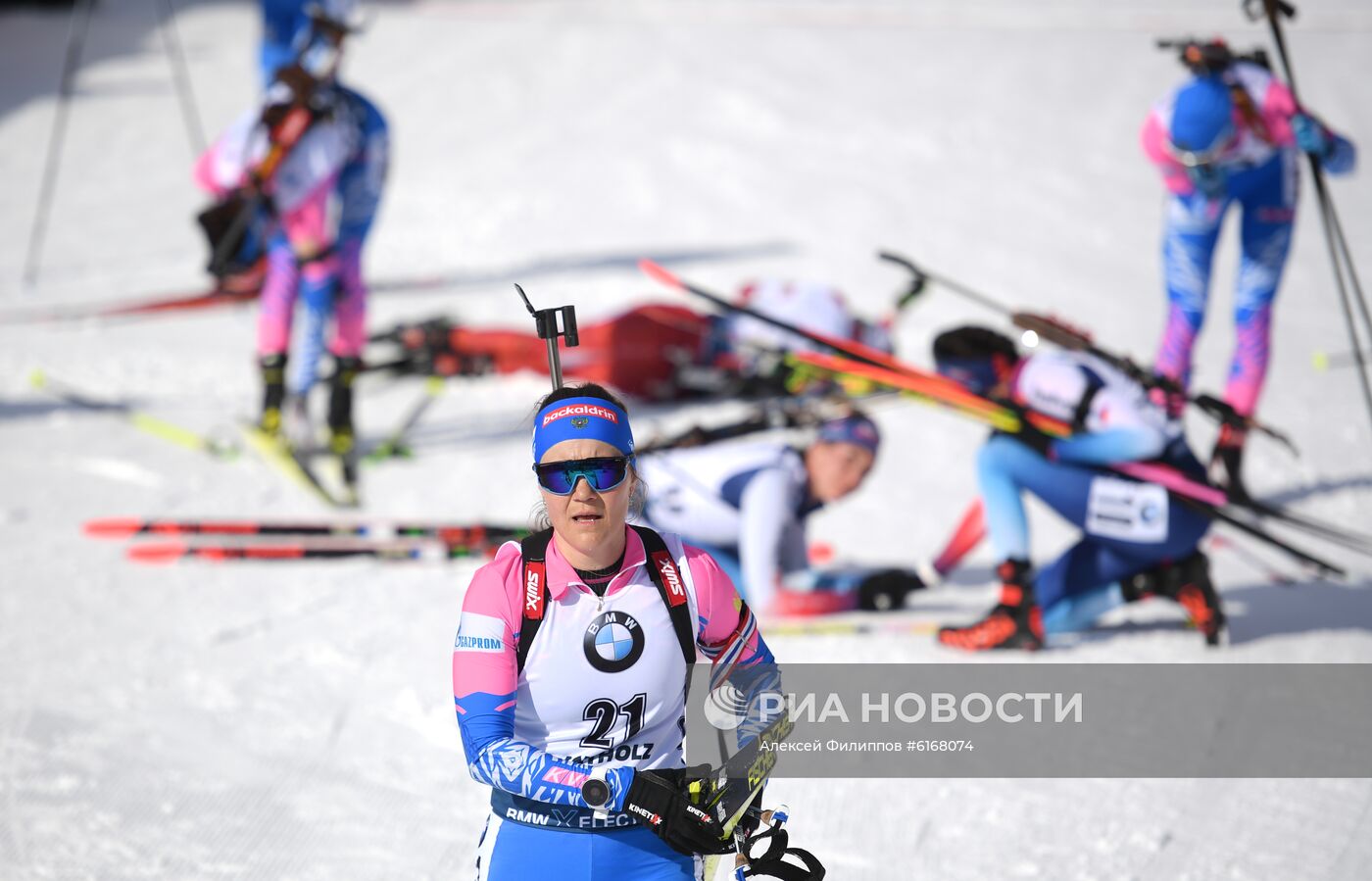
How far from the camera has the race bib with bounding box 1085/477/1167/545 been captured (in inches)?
203

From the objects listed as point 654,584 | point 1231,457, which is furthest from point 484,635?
point 1231,457

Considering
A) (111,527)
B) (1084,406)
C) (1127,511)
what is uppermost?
(1084,406)

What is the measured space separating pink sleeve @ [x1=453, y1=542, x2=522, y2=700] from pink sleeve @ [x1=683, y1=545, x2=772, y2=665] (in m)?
0.39

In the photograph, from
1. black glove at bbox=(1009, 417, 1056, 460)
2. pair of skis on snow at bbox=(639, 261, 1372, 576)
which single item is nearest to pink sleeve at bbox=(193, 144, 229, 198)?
pair of skis on snow at bbox=(639, 261, 1372, 576)

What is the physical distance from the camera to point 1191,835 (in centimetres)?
415

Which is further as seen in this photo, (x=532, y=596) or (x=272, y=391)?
(x=272, y=391)

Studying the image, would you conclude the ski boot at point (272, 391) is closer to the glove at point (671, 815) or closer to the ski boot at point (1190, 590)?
the ski boot at point (1190, 590)

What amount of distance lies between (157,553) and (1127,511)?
4.21 metres

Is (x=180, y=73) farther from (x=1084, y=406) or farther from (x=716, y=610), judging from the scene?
(x=716, y=610)

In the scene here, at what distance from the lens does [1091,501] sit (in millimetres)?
5219

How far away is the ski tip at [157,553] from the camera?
634cm

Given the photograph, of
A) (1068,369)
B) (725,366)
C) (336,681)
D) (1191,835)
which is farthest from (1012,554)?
(725,366)

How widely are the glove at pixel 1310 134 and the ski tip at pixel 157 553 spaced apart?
5298 millimetres

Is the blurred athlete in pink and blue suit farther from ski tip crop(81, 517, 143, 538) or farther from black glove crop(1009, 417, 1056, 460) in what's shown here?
ski tip crop(81, 517, 143, 538)
